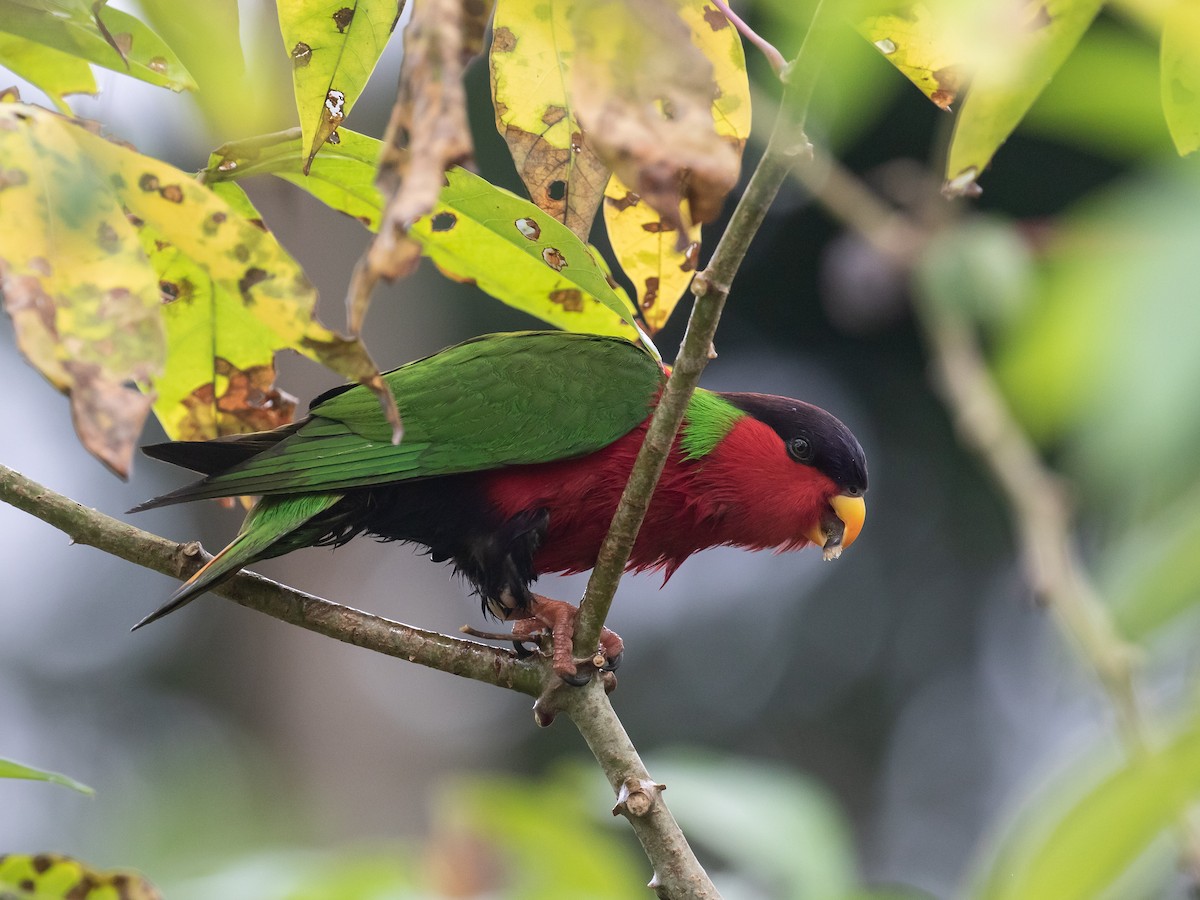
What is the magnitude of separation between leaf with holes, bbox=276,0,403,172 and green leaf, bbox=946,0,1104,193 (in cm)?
73

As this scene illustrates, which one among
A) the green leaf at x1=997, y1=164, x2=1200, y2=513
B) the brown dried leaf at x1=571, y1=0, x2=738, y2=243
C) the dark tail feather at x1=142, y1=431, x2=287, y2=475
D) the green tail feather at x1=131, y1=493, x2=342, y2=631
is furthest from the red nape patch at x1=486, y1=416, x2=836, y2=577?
the brown dried leaf at x1=571, y1=0, x2=738, y2=243

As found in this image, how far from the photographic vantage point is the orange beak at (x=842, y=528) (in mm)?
3240

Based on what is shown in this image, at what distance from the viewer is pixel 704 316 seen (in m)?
1.66

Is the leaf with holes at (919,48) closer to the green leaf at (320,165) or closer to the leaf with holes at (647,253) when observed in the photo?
the leaf with holes at (647,253)

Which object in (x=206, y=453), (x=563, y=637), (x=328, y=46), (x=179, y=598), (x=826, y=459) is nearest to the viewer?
(x=328, y=46)

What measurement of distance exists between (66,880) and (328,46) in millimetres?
A: 1151

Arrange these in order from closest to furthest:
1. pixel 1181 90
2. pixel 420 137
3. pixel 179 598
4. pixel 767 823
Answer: pixel 420 137
pixel 1181 90
pixel 767 823
pixel 179 598

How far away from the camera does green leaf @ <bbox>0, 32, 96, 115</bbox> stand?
1.74 m

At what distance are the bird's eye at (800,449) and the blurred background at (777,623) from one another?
1.30ft

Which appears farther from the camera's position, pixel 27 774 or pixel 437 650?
pixel 437 650

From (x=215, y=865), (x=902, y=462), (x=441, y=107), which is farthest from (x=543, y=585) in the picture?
(x=441, y=107)

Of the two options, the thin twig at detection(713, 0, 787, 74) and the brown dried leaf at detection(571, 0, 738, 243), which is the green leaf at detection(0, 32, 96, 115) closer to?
the thin twig at detection(713, 0, 787, 74)

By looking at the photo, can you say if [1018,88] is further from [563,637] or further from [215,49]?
[563,637]

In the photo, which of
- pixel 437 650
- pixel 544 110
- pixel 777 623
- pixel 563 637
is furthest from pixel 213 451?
pixel 777 623
